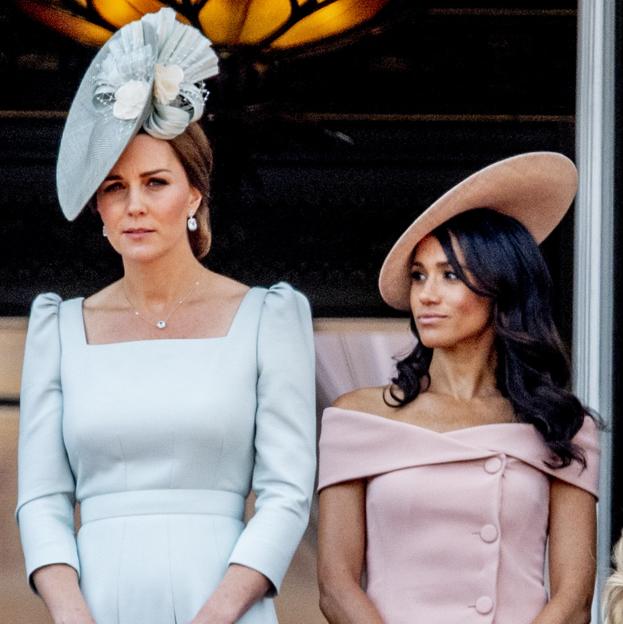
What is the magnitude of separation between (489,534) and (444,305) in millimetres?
450

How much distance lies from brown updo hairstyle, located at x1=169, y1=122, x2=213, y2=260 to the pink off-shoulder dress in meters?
0.52

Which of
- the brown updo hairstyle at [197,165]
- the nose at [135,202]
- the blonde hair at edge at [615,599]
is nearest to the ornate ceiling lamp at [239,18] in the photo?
the brown updo hairstyle at [197,165]

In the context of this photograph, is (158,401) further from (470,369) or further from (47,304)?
(470,369)

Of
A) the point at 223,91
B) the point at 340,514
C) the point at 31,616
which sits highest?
the point at 223,91

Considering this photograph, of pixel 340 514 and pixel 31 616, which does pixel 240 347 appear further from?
pixel 31 616

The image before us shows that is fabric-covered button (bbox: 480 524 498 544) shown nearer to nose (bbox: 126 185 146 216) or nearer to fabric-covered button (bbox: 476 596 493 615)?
fabric-covered button (bbox: 476 596 493 615)

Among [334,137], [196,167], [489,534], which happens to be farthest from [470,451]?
[334,137]

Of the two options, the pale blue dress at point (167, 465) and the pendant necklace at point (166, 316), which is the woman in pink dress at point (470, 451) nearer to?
the pale blue dress at point (167, 465)

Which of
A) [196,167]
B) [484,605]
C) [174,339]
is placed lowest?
[484,605]

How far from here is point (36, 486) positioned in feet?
11.8

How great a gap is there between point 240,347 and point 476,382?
50 centimetres

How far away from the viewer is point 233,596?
11.3 feet

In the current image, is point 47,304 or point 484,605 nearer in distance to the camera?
point 484,605

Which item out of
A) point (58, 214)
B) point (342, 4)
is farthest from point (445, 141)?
point (58, 214)
